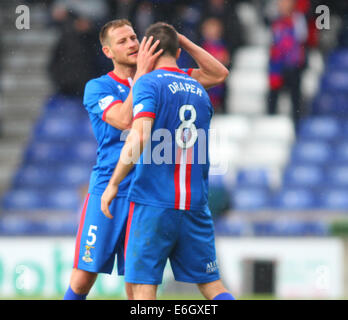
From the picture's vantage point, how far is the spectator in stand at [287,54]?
1063 centimetres

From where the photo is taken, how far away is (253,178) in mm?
10484

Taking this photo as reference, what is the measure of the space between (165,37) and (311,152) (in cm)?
656

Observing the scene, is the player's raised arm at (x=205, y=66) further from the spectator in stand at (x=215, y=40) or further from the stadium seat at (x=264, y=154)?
the stadium seat at (x=264, y=154)

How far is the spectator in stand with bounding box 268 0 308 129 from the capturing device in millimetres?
10633

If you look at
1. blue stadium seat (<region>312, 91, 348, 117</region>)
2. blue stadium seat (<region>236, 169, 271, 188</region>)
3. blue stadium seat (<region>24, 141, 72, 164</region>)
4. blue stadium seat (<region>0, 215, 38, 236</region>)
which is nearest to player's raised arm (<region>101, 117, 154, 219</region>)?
blue stadium seat (<region>0, 215, 38, 236</region>)

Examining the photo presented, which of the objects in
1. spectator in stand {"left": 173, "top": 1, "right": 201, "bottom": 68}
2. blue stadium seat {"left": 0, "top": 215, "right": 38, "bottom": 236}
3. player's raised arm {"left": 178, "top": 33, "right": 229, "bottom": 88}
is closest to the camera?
player's raised arm {"left": 178, "top": 33, "right": 229, "bottom": 88}

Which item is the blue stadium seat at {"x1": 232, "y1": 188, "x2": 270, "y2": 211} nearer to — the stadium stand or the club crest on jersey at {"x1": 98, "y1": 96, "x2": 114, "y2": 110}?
the stadium stand

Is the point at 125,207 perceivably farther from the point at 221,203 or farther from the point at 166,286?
the point at 221,203

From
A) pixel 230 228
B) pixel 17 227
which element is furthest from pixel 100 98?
pixel 17 227

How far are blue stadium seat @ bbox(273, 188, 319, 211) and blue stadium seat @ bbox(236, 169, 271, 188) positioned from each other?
26 cm

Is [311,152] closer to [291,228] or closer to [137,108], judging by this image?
[291,228]

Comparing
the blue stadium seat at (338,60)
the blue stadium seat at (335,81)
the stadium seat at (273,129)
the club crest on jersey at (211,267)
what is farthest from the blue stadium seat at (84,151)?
the club crest on jersey at (211,267)

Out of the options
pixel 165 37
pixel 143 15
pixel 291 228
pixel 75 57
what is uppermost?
pixel 143 15

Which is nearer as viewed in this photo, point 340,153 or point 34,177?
point 340,153
